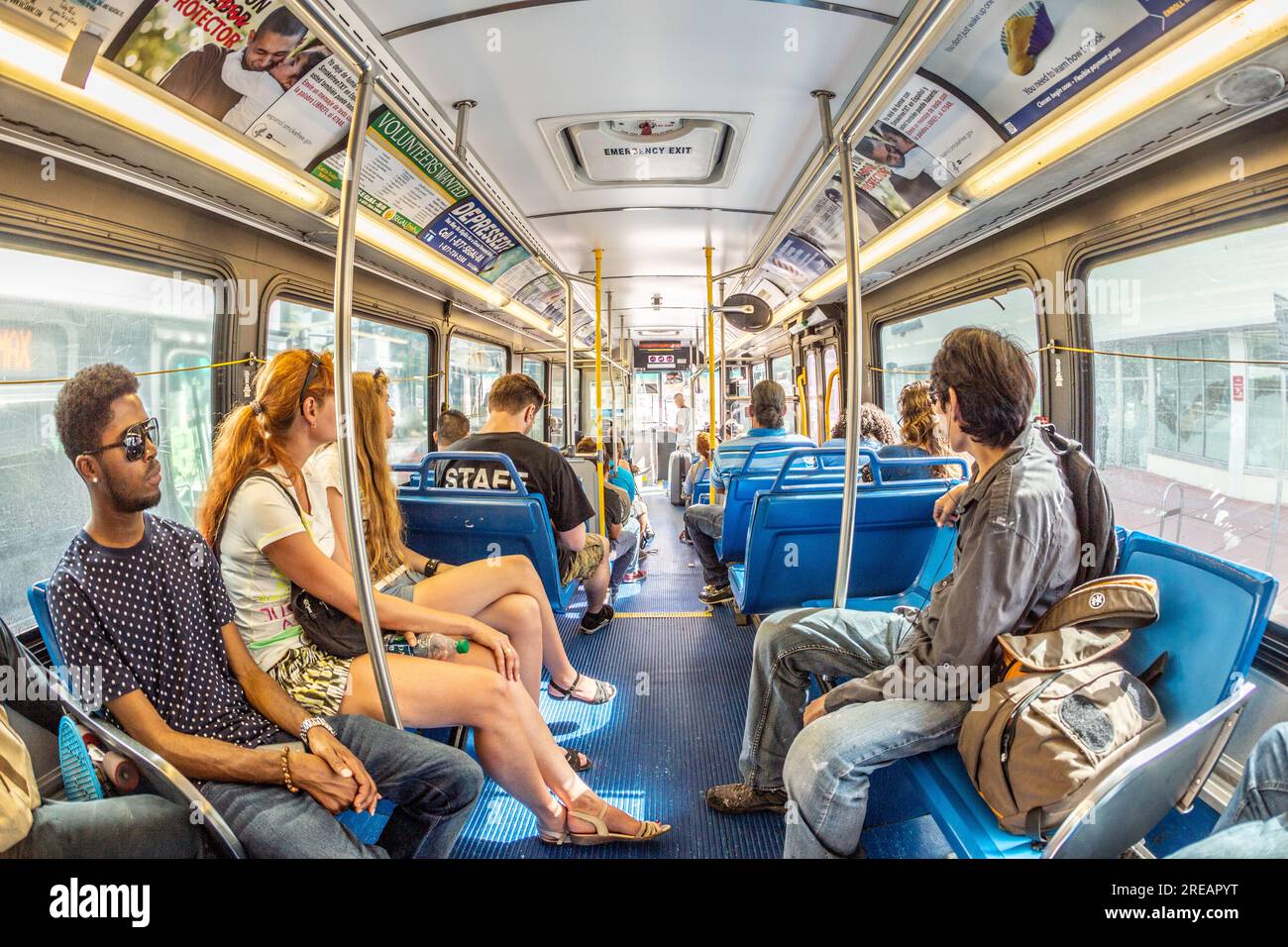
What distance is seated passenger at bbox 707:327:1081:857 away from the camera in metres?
1.45

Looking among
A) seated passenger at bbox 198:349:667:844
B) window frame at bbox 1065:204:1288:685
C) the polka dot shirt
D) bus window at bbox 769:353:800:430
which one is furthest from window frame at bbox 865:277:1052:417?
bus window at bbox 769:353:800:430

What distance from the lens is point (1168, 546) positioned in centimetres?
155

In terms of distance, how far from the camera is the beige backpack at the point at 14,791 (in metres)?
1.05

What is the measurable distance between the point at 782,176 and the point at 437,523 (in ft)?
10.1

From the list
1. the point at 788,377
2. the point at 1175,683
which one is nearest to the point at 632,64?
the point at 1175,683

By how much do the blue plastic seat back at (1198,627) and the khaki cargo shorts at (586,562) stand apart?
8.18 ft

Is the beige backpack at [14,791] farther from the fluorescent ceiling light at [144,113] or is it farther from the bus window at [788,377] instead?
the bus window at [788,377]

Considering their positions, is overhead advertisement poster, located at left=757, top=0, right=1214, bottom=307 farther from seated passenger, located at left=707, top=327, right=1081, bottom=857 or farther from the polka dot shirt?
the polka dot shirt

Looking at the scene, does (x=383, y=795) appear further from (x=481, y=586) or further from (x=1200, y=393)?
(x=1200, y=393)

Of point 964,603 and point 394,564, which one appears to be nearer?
point 964,603

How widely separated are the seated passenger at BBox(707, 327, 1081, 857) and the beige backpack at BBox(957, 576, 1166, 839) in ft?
0.27

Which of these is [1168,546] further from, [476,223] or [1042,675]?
[476,223]

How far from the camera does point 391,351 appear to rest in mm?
5500

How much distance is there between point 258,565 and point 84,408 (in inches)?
21.8
